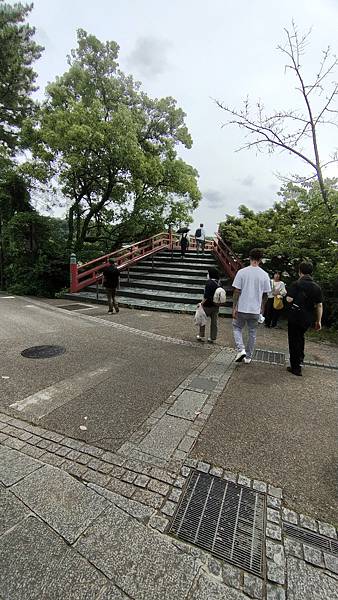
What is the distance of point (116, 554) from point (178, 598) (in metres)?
0.40

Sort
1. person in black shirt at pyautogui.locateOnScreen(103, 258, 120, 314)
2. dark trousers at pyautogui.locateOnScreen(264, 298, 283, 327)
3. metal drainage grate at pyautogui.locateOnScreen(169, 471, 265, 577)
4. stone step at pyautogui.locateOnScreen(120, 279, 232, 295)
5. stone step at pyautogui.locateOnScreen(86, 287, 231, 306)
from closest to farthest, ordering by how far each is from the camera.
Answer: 1. metal drainage grate at pyautogui.locateOnScreen(169, 471, 265, 577)
2. dark trousers at pyautogui.locateOnScreen(264, 298, 283, 327)
3. person in black shirt at pyautogui.locateOnScreen(103, 258, 120, 314)
4. stone step at pyautogui.locateOnScreen(86, 287, 231, 306)
5. stone step at pyautogui.locateOnScreen(120, 279, 232, 295)

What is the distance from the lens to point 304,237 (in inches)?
284

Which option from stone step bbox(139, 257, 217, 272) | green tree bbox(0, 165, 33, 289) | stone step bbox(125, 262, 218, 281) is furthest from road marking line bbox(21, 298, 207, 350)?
green tree bbox(0, 165, 33, 289)

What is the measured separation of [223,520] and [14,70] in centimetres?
2098

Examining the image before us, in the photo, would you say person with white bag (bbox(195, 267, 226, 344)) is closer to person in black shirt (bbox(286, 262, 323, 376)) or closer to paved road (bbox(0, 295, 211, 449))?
paved road (bbox(0, 295, 211, 449))

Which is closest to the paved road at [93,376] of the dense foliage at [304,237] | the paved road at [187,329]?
the paved road at [187,329]

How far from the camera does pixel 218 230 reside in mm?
14344

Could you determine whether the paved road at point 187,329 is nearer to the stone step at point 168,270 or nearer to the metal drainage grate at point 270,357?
the metal drainage grate at point 270,357

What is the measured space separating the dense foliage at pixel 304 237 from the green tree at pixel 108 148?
620 cm

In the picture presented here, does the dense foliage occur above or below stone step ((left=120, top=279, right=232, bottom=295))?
above

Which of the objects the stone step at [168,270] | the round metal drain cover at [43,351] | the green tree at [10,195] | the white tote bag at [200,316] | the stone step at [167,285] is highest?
the green tree at [10,195]

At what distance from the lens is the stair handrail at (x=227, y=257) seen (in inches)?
415

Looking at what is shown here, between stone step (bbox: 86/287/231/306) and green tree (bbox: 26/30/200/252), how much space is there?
5.22 metres

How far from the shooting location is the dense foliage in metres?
6.65
